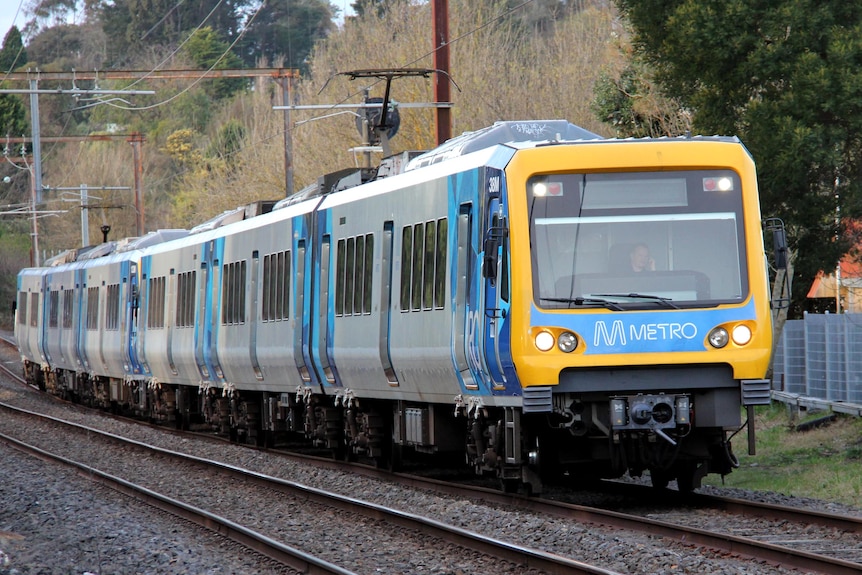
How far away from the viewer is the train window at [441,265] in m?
14.2

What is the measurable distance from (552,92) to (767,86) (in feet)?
70.4

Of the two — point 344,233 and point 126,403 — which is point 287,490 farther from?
point 126,403

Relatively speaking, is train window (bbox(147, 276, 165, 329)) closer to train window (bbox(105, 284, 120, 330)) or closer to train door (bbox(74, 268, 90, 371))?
train window (bbox(105, 284, 120, 330))

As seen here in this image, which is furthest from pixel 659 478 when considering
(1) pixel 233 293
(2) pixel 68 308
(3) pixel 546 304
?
(2) pixel 68 308

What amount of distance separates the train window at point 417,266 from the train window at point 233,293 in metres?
7.32

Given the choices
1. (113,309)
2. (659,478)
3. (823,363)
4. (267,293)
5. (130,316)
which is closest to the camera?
(659,478)

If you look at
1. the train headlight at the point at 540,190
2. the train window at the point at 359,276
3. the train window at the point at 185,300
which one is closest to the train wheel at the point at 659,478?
the train headlight at the point at 540,190

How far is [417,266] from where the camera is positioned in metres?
15.1

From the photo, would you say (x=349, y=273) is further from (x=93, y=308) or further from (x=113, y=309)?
(x=93, y=308)

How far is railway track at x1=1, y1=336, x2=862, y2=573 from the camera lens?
9680 mm

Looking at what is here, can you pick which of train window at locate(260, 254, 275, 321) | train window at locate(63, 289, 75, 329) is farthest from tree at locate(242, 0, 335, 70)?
train window at locate(260, 254, 275, 321)

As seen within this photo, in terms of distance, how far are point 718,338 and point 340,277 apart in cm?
631

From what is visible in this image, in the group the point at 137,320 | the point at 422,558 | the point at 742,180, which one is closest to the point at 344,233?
the point at 742,180

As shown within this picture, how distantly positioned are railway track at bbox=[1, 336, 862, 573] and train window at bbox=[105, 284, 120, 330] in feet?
64.6
